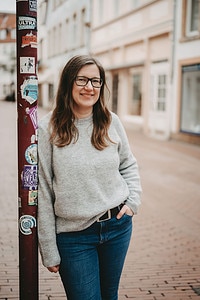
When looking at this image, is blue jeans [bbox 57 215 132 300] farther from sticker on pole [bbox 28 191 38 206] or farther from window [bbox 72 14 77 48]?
window [bbox 72 14 77 48]

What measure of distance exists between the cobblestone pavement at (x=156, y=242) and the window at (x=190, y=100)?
461 centimetres

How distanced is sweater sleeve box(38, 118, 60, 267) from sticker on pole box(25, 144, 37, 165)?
0.02 m

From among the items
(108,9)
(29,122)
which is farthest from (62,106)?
(108,9)

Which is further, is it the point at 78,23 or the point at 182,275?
the point at 78,23

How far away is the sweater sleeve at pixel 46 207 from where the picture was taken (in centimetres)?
220

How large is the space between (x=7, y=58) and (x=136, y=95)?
25661 mm

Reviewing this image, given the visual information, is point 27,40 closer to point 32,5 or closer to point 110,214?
point 32,5

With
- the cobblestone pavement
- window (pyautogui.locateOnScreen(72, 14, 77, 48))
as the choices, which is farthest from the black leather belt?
window (pyautogui.locateOnScreen(72, 14, 77, 48))

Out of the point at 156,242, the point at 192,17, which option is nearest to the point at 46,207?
the point at 156,242

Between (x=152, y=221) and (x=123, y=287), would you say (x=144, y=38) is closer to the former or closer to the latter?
(x=152, y=221)

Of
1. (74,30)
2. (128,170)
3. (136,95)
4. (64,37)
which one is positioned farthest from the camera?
(64,37)

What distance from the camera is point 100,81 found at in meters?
2.35

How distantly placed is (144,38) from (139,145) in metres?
5.19

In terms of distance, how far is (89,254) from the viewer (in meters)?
2.25
